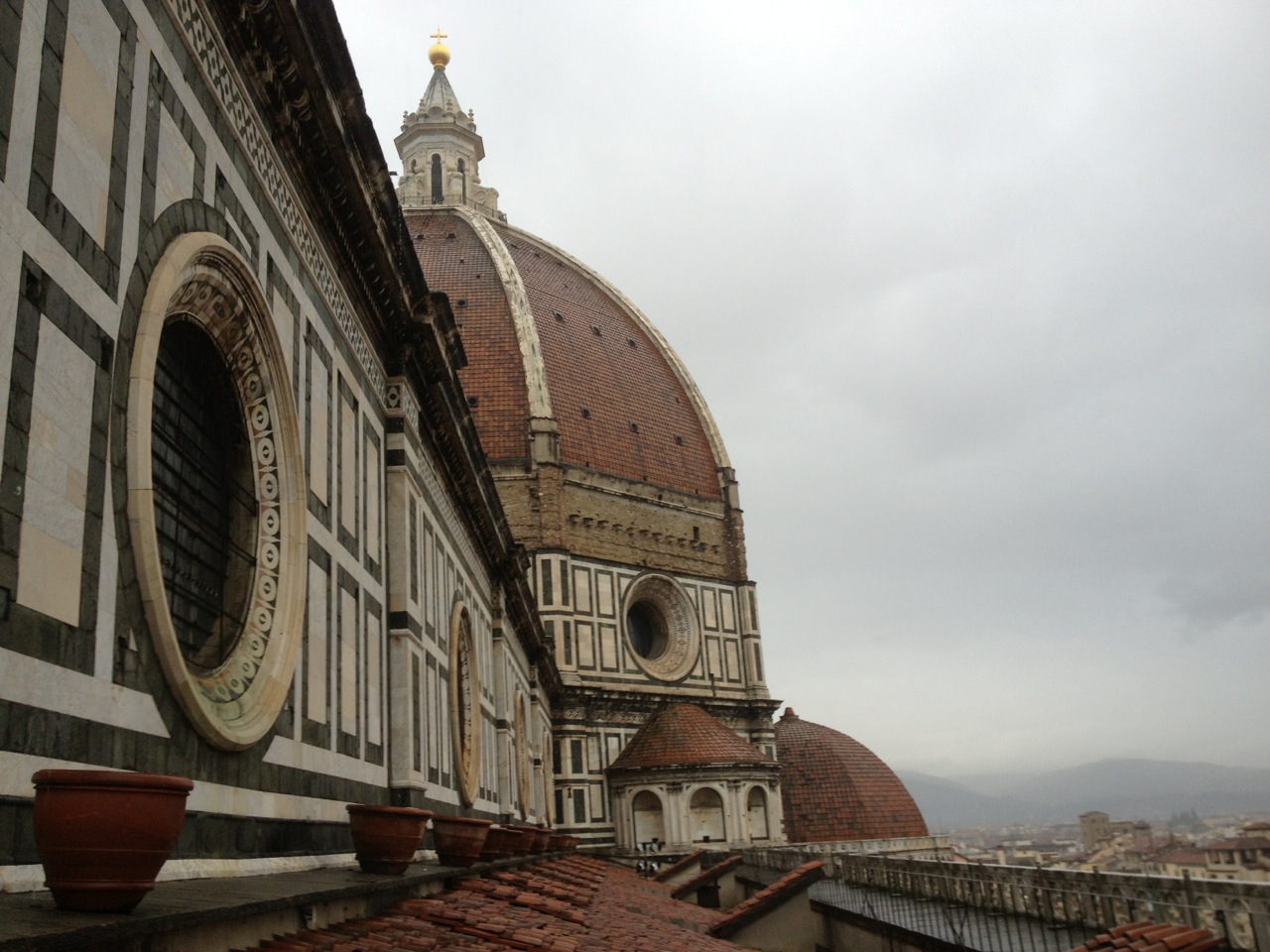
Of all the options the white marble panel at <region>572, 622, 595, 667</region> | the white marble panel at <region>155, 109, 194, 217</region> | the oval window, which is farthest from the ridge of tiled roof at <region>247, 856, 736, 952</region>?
the white marble panel at <region>572, 622, 595, 667</region>

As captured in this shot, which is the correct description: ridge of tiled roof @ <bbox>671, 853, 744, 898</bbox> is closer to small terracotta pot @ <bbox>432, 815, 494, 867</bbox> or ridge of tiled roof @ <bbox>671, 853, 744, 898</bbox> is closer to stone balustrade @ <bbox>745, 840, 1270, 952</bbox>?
stone balustrade @ <bbox>745, 840, 1270, 952</bbox>

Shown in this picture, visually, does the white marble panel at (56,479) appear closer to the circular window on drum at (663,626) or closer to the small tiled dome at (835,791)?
the circular window on drum at (663,626)

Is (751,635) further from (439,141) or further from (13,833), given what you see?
(13,833)

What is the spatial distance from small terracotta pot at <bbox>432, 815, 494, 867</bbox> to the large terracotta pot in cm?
640

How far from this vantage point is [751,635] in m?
58.6

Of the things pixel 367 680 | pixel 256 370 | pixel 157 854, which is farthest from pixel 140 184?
pixel 367 680

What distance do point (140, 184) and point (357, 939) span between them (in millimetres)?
4463

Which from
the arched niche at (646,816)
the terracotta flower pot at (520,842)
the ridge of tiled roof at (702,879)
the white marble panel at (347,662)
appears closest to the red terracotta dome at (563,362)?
the arched niche at (646,816)

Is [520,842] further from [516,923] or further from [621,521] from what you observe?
[621,521]

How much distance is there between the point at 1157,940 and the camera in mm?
8891

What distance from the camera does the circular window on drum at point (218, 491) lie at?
6934mm

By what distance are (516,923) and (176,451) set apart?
4.01 metres

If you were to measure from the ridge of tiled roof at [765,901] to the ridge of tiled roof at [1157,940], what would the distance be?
7.36 meters

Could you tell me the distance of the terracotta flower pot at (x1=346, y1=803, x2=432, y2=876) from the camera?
8.33 metres
